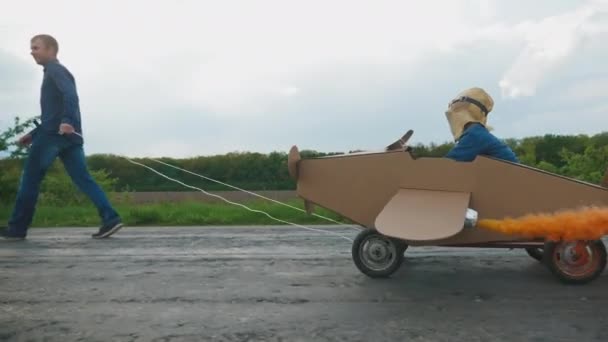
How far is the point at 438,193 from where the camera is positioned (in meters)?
4.27

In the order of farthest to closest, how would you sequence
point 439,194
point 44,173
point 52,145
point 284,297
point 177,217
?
point 177,217 → point 44,173 → point 52,145 → point 439,194 → point 284,297

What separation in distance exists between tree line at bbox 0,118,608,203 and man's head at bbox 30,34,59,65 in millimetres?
2668

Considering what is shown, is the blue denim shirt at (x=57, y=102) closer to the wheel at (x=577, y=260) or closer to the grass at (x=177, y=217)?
the grass at (x=177, y=217)

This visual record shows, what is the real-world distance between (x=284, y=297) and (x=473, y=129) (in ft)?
6.06

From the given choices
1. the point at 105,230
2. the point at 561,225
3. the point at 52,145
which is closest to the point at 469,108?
the point at 561,225

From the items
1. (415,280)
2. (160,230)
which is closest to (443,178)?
(415,280)

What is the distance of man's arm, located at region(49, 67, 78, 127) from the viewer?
6.77 meters

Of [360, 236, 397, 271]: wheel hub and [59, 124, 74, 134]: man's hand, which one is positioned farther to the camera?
[59, 124, 74, 134]: man's hand

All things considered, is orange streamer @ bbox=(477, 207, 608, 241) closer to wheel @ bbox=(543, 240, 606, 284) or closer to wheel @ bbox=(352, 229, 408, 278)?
wheel @ bbox=(543, 240, 606, 284)

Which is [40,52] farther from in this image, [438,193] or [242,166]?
[242,166]

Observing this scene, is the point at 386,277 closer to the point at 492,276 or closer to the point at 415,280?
the point at 415,280

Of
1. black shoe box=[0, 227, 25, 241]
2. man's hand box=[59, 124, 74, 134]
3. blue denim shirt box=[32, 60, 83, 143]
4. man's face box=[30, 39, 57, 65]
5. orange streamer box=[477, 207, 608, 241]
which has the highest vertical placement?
man's face box=[30, 39, 57, 65]

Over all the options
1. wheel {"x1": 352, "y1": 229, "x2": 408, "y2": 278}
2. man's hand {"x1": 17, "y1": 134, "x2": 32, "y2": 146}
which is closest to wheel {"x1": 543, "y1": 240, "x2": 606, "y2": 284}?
wheel {"x1": 352, "y1": 229, "x2": 408, "y2": 278}

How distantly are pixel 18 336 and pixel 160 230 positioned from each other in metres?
→ 4.74
